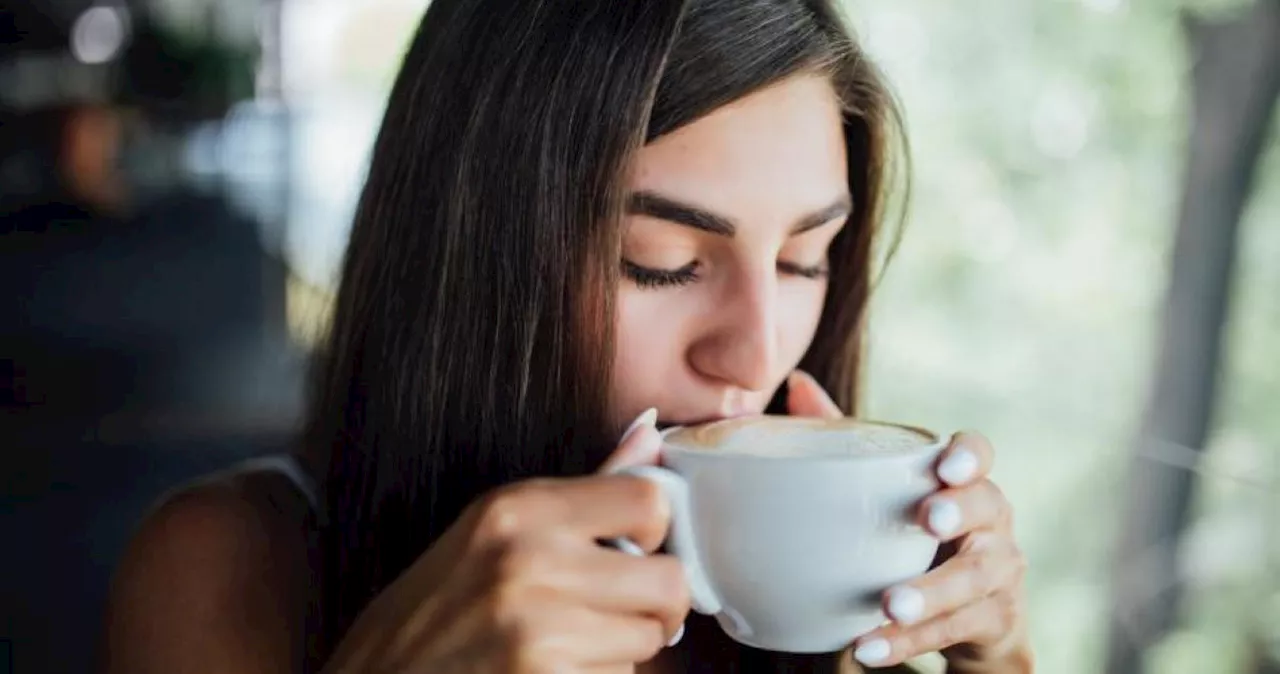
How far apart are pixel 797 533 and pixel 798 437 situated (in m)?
0.10

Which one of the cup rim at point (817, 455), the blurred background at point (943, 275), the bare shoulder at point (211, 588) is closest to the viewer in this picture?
the cup rim at point (817, 455)

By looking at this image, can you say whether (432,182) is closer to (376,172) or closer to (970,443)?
(376,172)

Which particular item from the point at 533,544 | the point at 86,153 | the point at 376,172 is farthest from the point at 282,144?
the point at 533,544

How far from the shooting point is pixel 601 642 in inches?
24.1

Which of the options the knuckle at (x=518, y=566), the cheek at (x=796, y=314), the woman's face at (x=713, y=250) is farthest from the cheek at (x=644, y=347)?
the knuckle at (x=518, y=566)

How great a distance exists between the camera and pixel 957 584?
731 mm

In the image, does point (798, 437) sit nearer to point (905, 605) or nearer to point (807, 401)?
point (905, 605)

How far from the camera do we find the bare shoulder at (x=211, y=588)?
2.86 ft

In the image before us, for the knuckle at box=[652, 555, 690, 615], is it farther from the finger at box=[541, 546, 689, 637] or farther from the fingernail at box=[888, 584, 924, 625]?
the fingernail at box=[888, 584, 924, 625]

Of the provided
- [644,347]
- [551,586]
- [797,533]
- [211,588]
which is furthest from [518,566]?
[211,588]

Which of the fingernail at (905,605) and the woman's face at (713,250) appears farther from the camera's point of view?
the woman's face at (713,250)

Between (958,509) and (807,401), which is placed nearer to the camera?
(958,509)

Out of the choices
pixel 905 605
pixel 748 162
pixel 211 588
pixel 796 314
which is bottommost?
pixel 211 588

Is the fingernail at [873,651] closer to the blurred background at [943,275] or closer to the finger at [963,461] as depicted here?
the finger at [963,461]
